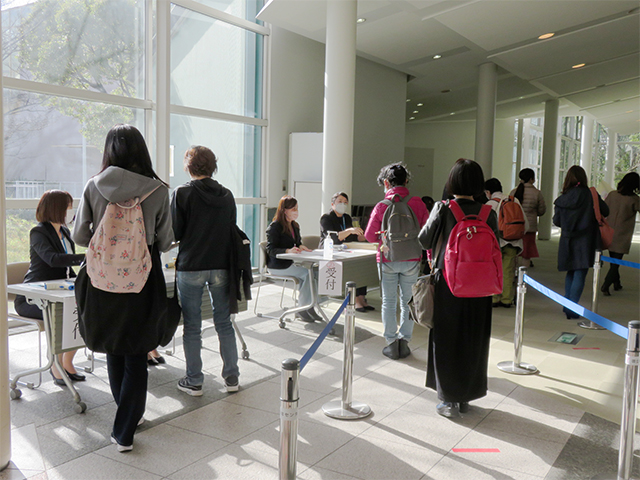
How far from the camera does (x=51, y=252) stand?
3709 mm

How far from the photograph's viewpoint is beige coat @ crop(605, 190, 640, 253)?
24.7 ft

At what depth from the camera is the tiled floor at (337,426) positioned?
105 inches

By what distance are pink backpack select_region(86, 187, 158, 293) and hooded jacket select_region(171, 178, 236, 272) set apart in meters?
0.61

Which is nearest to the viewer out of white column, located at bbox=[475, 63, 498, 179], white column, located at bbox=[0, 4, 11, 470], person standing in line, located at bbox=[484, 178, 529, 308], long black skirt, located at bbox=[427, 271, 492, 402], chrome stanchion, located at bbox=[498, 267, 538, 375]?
white column, located at bbox=[0, 4, 11, 470]

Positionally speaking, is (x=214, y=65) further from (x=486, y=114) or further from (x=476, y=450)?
(x=476, y=450)

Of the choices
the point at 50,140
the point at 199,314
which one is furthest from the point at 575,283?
the point at 50,140

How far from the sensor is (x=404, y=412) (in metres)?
3.38

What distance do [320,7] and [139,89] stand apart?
246 cm

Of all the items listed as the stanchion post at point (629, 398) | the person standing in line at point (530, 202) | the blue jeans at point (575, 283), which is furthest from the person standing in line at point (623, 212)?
the stanchion post at point (629, 398)

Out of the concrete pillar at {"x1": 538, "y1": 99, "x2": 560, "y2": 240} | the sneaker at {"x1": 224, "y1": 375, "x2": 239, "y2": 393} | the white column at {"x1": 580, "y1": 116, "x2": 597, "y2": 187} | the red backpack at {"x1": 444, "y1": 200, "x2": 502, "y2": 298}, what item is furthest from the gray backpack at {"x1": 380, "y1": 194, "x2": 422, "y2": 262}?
the white column at {"x1": 580, "y1": 116, "x2": 597, "y2": 187}

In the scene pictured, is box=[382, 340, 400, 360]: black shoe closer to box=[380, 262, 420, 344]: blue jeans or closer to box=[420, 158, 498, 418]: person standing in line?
box=[380, 262, 420, 344]: blue jeans

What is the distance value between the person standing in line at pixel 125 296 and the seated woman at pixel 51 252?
105 cm

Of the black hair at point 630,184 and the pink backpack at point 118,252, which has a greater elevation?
the black hair at point 630,184

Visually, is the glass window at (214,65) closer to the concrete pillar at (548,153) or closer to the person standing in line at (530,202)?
the person standing in line at (530,202)
